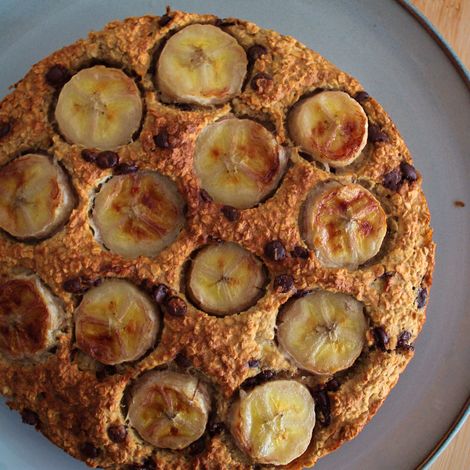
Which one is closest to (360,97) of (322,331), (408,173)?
(408,173)

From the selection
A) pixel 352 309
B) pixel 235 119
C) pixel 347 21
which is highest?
pixel 347 21

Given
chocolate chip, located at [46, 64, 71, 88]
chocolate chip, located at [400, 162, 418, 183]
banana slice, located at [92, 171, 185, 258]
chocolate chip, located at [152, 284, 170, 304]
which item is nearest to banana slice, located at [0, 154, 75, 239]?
banana slice, located at [92, 171, 185, 258]

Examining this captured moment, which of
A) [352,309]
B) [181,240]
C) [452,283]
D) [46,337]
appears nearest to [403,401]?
[452,283]

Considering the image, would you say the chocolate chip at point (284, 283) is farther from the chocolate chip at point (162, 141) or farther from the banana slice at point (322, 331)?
the chocolate chip at point (162, 141)

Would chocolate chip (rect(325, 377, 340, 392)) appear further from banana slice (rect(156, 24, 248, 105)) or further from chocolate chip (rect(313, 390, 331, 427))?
banana slice (rect(156, 24, 248, 105))

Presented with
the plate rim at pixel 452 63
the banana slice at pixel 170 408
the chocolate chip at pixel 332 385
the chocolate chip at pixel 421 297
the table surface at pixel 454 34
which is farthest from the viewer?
the table surface at pixel 454 34

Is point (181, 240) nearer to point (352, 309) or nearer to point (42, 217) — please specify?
point (42, 217)

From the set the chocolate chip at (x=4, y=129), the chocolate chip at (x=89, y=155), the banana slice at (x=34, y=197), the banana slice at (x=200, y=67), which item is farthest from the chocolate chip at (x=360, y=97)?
the chocolate chip at (x=4, y=129)
